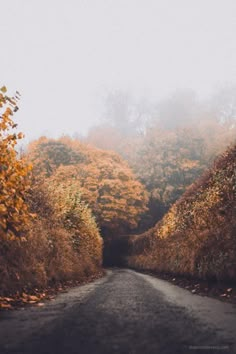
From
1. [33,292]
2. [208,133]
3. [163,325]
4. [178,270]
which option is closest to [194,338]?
[163,325]

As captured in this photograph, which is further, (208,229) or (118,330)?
(208,229)

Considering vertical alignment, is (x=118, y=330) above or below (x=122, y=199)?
below

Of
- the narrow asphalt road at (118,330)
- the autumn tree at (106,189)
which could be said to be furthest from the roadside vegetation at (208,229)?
the autumn tree at (106,189)

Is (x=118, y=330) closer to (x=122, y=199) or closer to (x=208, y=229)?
(x=208, y=229)

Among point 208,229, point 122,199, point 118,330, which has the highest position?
point 122,199

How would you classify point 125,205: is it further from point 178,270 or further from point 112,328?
point 112,328

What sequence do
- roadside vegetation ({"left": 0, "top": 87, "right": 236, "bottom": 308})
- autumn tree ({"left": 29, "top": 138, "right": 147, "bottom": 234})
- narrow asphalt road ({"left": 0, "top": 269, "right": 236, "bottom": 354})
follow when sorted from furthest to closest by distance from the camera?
autumn tree ({"left": 29, "top": 138, "right": 147, "bottom": 234}) → roadside vegetation ({"left": 0, "top": 87, "right": 236, "bottom": 308}) → narrow asphalt road ({"left": 0, "top": 269, "right": 236, "bottom": 354})

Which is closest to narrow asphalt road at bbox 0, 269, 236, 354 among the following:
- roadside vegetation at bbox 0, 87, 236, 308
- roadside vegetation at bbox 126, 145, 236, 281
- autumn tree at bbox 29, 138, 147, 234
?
roadside vegetation at bbox 0, 87, 236, 308

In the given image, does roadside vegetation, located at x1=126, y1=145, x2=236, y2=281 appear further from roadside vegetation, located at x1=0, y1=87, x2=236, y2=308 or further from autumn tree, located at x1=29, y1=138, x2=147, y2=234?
→ autumn tree, located at x1=29, y1=138, x2=147, y2=234

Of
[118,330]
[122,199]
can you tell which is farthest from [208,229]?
[122,199]

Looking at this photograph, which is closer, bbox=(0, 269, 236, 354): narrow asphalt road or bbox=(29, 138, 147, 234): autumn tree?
bbox=(0, 269, 236, 354): narrow asphalt road

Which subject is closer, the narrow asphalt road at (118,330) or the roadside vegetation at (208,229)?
the narrow asphalt road at (118,330)

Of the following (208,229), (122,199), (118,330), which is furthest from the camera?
(122,199)

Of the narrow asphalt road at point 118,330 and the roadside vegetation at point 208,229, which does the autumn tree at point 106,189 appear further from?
the narrow asphalt road at point 118,330
